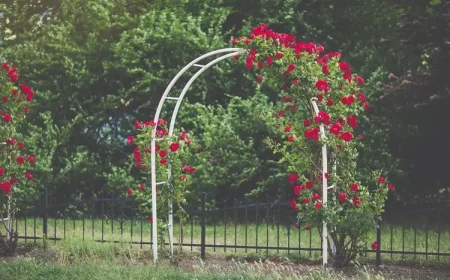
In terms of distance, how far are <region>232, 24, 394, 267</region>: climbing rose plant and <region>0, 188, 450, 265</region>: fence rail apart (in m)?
0.76

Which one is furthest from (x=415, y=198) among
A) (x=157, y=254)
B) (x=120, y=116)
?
(x=157, y=254)

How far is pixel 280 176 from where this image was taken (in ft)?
50.3

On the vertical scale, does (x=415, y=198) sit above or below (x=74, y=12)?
below

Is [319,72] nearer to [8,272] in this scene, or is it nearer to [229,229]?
[8,272]

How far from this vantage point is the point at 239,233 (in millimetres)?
13773

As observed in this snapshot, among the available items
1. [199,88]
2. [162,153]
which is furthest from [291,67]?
[199,88]

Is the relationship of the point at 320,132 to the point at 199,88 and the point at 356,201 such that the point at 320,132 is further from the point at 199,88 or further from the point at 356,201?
the point at 199,88

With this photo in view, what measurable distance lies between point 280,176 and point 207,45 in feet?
10.0

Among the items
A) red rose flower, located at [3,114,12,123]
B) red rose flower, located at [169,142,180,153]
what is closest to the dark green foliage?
red rose flower, located at [3,114,12,123]

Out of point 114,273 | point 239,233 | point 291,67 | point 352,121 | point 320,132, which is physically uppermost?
point 291,67

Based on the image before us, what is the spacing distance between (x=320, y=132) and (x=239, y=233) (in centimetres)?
456

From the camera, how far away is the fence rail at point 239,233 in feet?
36.4

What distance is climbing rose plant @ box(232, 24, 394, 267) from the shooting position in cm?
965

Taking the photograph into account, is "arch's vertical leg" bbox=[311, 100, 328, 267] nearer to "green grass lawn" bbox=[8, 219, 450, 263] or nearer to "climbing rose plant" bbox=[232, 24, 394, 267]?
"climbing rose plant" bbox=[232, 24, 394, 267]
